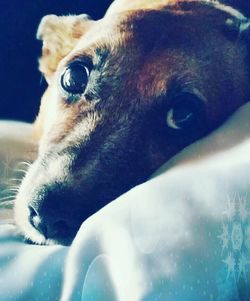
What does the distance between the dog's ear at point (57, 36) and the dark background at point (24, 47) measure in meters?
0.01

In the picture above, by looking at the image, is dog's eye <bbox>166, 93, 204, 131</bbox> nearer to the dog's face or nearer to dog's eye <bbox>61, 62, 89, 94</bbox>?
the dog's face

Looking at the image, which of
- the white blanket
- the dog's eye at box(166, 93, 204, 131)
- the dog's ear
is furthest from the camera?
the dog's ear

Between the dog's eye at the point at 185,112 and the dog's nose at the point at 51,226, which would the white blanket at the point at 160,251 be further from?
the dog's eye at the point at 185,112

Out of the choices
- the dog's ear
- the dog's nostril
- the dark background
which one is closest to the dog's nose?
the dog's nostril

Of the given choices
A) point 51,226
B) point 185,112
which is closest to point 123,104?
point 185,112

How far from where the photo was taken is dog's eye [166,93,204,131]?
919 millimetres

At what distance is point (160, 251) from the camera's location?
2.24 feet

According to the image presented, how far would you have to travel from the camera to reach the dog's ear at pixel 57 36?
3.37 feet

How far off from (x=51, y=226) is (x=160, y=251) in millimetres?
177

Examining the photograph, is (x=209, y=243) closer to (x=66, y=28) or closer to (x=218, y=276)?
(x=218, y=276)

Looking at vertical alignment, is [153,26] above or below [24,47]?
above

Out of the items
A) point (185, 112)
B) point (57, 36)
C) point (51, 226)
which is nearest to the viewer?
point (51, 226)

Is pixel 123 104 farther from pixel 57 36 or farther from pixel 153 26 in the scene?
pixel 57 36

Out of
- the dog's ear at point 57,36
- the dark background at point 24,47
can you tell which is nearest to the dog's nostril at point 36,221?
the dark background at point 24,47
